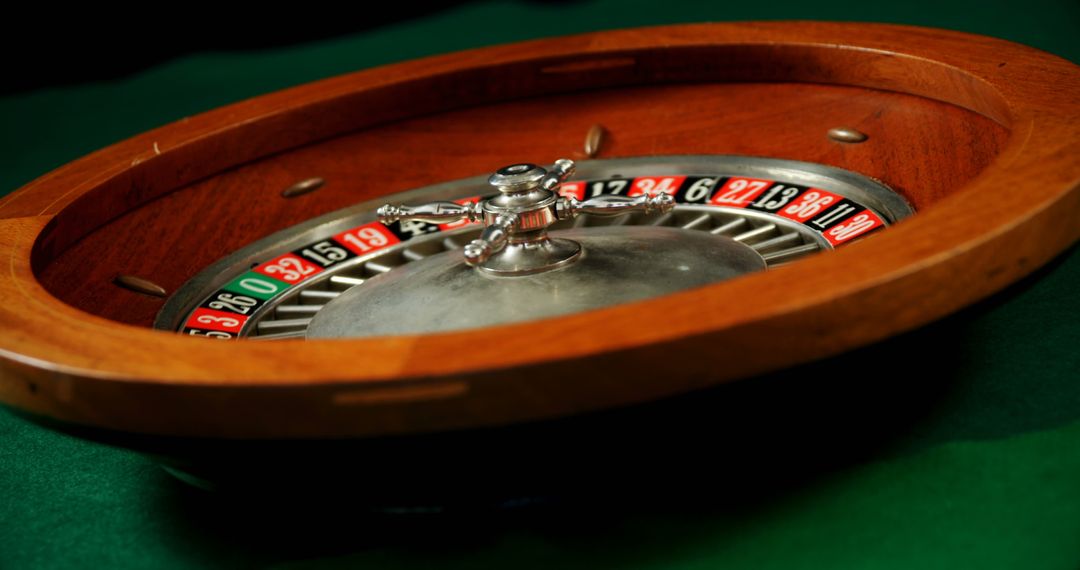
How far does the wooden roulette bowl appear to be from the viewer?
129 cm

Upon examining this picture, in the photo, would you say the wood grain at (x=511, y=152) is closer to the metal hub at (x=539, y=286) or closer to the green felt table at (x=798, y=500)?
the green felt table at (x=798, y=500)

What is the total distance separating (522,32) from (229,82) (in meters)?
1.10

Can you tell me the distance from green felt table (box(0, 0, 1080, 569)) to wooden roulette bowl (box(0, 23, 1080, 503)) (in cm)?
10

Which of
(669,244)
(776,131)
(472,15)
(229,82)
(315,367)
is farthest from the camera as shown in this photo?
(472,15)

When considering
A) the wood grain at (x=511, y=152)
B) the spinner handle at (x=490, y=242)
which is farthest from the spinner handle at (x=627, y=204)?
the wood grain at (x=511, y=152)

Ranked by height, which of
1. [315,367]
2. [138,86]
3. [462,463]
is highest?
[315,367]

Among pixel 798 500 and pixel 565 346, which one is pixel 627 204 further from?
pixel 565 346

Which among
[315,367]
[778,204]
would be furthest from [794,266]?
[778,204]

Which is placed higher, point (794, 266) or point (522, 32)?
point (794, 266)

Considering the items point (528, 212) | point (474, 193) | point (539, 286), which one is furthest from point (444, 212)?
point (474, 193)

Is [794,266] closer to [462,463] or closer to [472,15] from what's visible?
[462,463]

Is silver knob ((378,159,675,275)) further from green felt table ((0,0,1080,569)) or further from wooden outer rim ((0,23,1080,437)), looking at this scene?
wooden outer rim ((0,23,1080,437))

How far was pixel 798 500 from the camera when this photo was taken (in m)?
1.57

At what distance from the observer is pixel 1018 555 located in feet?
4.64
